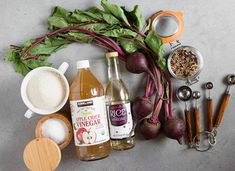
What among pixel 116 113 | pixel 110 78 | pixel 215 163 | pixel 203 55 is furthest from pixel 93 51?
pixel 215 163

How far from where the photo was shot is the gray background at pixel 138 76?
1.21m

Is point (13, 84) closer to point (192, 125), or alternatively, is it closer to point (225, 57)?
point (192, 125)

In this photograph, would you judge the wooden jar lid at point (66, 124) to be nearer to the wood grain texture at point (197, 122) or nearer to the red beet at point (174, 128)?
the red beet at point (174, 128)

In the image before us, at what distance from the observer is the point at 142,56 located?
1126 mm

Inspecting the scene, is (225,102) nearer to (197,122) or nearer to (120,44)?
(197,122)

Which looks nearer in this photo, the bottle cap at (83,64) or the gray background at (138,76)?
the bottle cap at (83,64)

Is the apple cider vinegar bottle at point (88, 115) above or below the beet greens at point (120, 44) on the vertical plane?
below

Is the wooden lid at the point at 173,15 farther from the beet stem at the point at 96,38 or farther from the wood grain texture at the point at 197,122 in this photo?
the wood grain texture at the point at 197,122

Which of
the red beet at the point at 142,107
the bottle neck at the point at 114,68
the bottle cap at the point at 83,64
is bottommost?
the red beet at the point at 142,107

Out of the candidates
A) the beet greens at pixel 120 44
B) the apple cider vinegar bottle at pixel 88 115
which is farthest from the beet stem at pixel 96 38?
the apple cider vinegar bottle at pixel 88 115

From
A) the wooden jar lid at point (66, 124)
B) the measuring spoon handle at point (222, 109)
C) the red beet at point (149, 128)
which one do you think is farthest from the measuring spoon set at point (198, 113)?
the wooden jar lid at point (66, 124)

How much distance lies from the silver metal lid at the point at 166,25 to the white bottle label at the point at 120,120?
0.29 meters

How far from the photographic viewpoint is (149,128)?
112 centimetres

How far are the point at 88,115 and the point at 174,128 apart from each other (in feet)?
0.94
